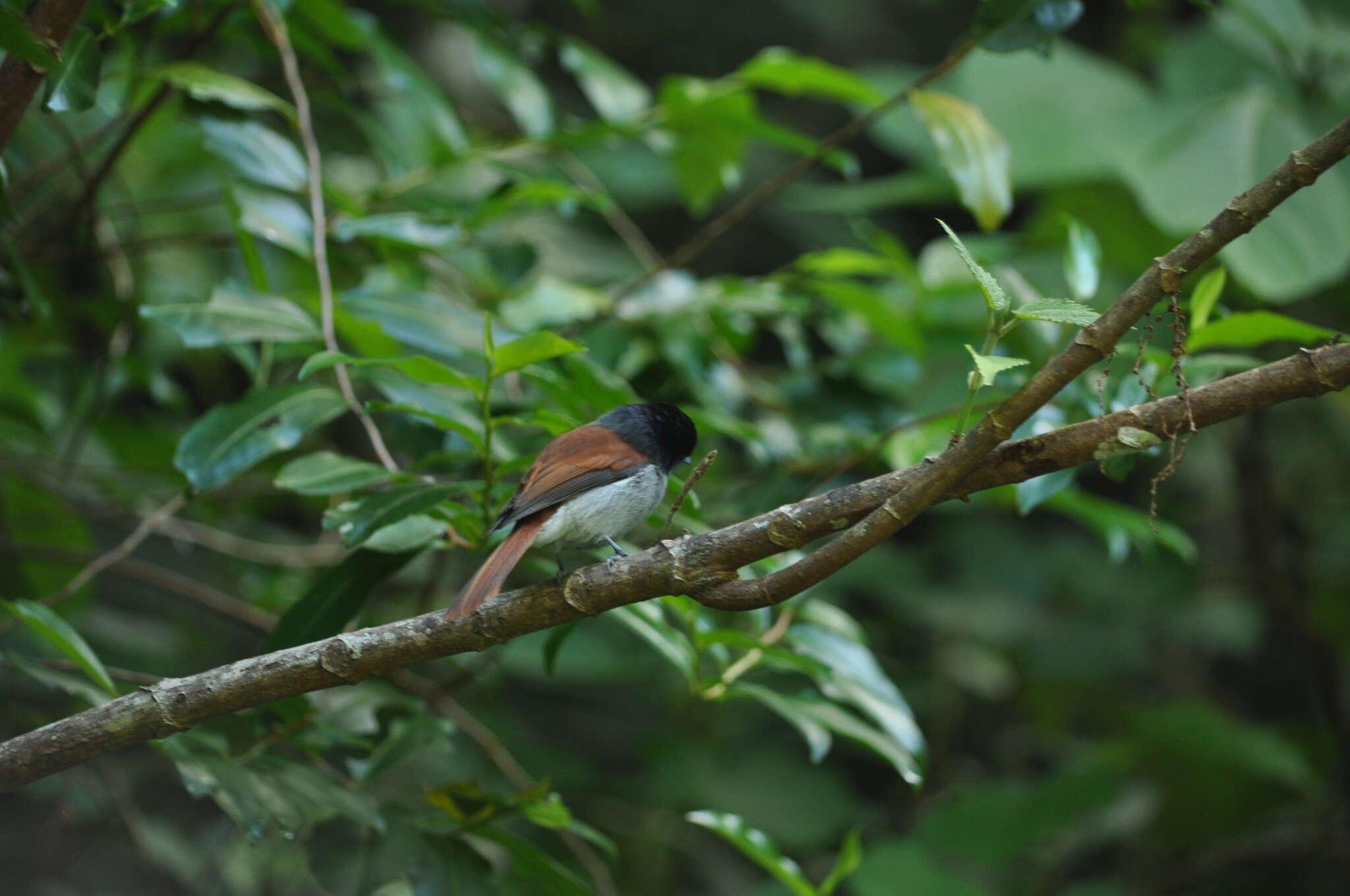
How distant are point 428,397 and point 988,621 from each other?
3.24 m

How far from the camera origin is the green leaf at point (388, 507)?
1.86 meters

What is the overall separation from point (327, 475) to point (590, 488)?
1.63 feet

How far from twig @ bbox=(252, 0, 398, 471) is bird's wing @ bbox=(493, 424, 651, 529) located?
29cm

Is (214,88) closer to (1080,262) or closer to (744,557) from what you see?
(744,557)

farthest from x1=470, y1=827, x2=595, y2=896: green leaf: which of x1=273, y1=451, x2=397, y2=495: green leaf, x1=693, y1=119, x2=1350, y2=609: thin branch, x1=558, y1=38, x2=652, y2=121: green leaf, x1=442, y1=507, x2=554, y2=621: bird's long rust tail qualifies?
x1=558, y1=38, x2=652, y2=121: green leaf

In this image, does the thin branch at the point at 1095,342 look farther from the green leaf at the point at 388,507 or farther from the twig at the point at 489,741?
the twig at the point at 489,741

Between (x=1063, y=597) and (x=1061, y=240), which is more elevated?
(x=1061, y=240)

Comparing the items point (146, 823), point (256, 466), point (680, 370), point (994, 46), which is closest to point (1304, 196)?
point (994, 46)

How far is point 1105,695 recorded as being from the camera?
532 cm

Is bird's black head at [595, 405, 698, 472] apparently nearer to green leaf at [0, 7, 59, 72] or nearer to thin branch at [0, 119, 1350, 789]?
thin branch at [0, 119, 1350, 789]

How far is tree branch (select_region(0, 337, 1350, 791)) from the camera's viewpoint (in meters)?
1.43

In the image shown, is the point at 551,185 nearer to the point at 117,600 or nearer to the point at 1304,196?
the point at 1304,196

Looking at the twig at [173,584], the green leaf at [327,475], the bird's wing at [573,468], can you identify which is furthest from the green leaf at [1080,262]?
the twig at [173,584]

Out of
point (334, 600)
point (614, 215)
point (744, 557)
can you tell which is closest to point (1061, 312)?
point (744, 557)
